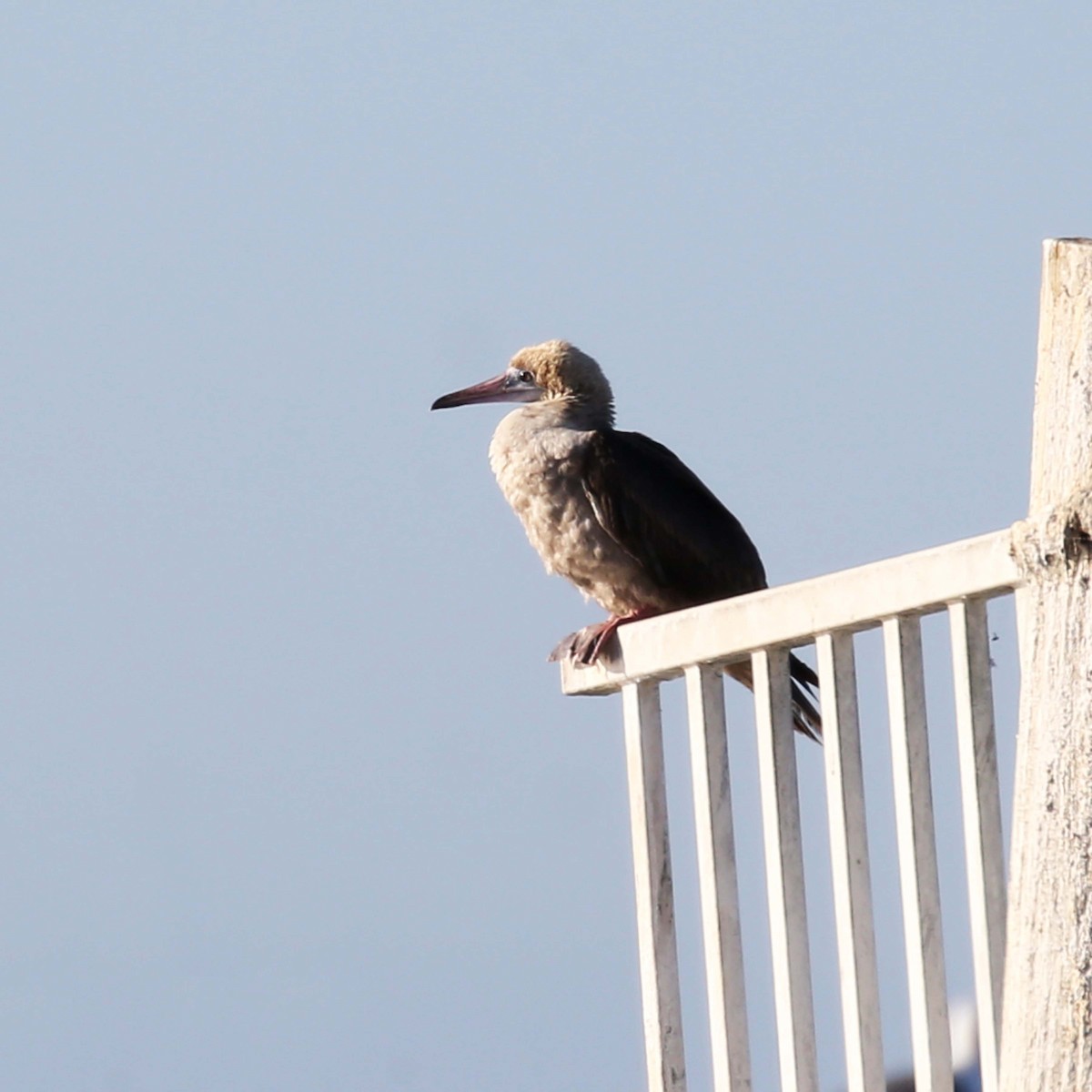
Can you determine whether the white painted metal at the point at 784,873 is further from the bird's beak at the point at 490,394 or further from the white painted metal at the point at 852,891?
the bird's beak at the point at 490,394

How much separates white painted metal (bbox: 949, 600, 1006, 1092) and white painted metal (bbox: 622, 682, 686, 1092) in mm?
920

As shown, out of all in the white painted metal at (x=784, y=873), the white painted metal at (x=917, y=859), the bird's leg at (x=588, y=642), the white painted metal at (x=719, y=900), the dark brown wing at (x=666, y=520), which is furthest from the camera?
the dark brown wing at (x=666, y=520)

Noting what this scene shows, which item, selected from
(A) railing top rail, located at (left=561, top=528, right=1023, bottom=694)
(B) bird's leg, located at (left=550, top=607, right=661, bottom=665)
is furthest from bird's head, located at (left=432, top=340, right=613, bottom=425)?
(A) railing top rail, located at (left=561, top=528, right=1023, bottom=694)

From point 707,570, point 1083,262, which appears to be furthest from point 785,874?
point 707,570

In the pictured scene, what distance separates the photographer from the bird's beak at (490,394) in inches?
351

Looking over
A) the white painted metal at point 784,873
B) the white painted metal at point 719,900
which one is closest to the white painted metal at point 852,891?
the white painted metal at point 784,873

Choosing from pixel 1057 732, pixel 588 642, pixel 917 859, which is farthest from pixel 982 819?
pixel 588 642

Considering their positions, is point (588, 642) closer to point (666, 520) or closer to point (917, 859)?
point (666, 520)

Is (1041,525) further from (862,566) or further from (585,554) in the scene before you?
(585,554)

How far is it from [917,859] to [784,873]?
35 cm

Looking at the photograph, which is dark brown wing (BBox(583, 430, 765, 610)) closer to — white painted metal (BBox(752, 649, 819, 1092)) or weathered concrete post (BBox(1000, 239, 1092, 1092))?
white painted metal (BBox(752, 649, 819, 1092))

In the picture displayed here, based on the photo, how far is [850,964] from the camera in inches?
163

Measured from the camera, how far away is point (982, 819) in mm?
3965

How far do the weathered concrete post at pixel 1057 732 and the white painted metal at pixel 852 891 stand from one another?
2.29 ft
